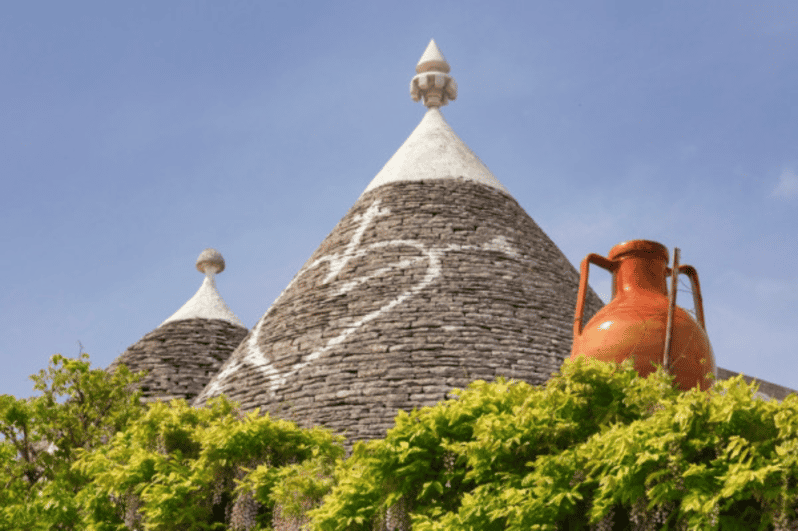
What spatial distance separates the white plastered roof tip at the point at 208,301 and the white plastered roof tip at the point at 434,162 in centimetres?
438

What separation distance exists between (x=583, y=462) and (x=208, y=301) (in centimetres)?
1218

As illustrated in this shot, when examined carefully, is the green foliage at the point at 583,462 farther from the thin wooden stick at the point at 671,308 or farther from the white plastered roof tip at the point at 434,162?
the white plastered roof tip at the point at 434,162

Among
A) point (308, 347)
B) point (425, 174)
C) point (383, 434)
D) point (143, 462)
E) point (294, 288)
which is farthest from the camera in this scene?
point (425, 174)

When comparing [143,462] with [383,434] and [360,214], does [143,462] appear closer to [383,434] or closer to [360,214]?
[383,434]

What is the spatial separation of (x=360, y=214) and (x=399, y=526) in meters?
7.21

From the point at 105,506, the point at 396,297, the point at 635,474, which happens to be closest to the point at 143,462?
the point at 105,506

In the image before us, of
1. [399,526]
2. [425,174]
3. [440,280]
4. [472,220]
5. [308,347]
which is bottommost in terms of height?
[399,526]

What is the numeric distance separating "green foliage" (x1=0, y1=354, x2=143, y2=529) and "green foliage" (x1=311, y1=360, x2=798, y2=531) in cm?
408

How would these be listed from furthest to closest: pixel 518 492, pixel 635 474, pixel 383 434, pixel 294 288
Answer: pixel 294 288
pixel 383 434
pixel 518 492
pixel 635 474

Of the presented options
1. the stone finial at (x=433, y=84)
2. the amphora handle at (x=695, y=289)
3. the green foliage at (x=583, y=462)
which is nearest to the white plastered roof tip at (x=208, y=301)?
the stone finial at (x=433, y=84)

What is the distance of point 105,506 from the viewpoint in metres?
9.87

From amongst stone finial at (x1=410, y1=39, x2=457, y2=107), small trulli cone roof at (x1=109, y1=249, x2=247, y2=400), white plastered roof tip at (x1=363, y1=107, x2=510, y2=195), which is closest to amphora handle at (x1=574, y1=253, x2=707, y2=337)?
white plastered roof tip at (x1=363, y1=107, x2=510, y2=195)

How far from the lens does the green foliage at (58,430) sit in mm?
10523

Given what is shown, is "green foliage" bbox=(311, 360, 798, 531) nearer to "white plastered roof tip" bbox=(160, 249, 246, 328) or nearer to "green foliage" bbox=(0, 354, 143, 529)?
"green foliage" bbox=(0, 354, 143, 529)
